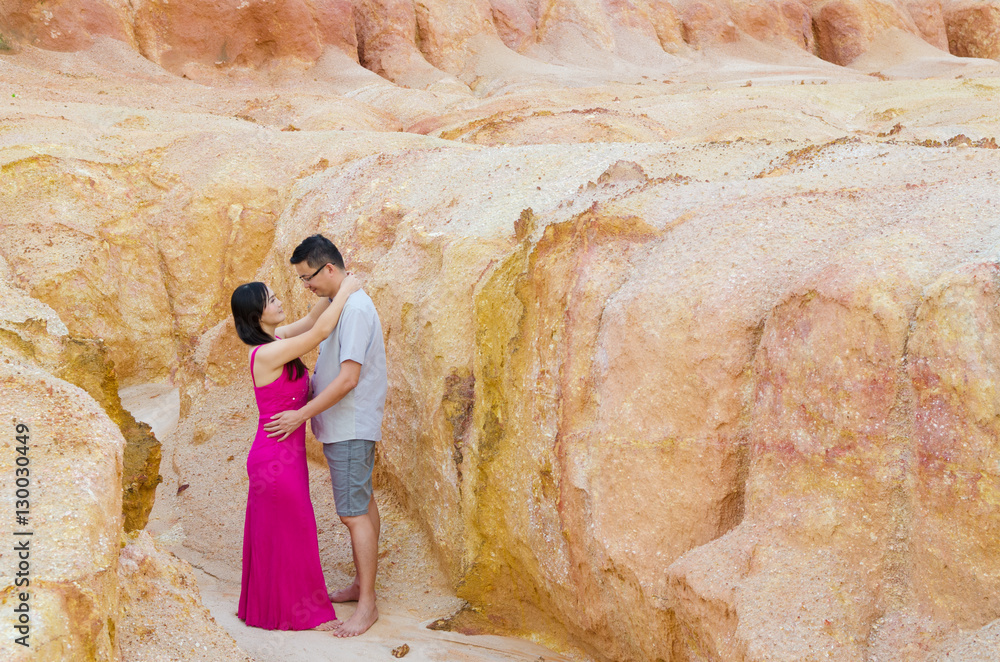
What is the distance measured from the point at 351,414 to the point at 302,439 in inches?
10.2

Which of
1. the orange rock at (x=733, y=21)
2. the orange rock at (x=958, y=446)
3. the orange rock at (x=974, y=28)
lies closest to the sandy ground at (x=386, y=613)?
the orange rock at (x=958, y=446)

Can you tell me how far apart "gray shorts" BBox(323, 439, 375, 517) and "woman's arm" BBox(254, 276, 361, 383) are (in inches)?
16.3

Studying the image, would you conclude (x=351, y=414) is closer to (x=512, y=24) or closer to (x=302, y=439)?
(x=302, y=439)

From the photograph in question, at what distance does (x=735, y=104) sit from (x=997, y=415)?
8.65m

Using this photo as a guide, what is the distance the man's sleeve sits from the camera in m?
3.55

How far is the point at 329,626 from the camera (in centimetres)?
365

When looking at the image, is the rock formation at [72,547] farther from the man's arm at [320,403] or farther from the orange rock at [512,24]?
the orange rock at [512,24]

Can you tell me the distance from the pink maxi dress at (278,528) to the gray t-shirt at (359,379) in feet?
0.46

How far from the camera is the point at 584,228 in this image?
3.63 meters

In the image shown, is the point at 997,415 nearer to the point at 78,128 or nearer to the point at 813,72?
the point at 78,128

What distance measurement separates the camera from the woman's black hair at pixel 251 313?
3580mm

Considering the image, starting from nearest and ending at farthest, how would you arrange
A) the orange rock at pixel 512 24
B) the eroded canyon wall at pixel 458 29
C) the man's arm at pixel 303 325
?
the man's arm at pixel 303 325 < the eroded canyon wall at pixel 458 29 < the orange rock at pixel 512 24

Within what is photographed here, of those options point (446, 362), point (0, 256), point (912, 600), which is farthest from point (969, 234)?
point (0, 256)

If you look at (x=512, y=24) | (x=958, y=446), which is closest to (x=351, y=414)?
(x=958, y=446)
